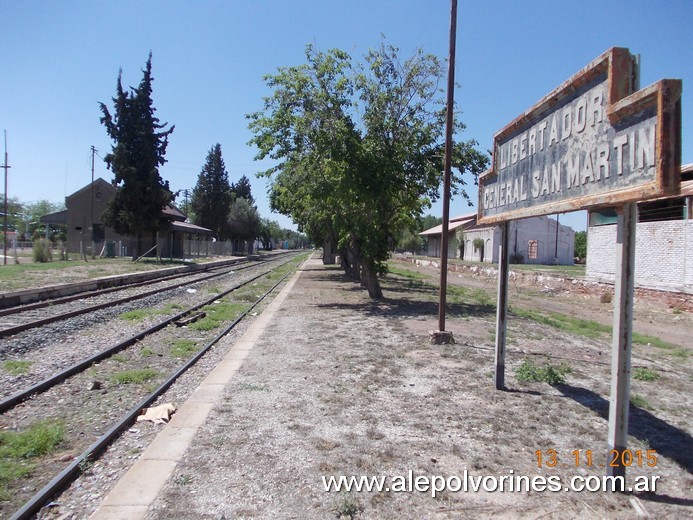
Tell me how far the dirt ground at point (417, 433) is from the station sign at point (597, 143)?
2.14m

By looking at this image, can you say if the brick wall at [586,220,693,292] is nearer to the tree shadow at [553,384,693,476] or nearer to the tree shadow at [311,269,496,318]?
the tree shadow at [311,269,496,318]

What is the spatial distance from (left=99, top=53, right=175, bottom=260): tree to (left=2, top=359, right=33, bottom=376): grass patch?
31.6m

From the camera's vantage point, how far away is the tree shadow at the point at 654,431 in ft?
14.7

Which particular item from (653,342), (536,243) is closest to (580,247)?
(536,243)

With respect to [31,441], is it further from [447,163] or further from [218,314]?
[218,314]

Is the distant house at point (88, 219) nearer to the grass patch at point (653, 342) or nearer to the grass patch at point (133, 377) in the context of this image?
the grass patch at point (133, 377)

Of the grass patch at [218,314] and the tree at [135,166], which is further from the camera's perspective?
the tree at [135,166]

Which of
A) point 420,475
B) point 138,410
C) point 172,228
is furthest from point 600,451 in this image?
point 172,228

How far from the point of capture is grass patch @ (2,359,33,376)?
288 inches

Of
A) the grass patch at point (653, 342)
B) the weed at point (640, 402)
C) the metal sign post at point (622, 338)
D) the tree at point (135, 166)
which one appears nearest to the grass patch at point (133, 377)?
the metal sign post at point (622, 338)

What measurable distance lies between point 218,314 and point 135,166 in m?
28.7

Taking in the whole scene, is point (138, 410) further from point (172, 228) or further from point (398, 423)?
point (172, 228)

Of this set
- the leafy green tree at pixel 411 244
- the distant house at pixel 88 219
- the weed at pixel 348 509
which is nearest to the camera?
the weed at pixel 348 509

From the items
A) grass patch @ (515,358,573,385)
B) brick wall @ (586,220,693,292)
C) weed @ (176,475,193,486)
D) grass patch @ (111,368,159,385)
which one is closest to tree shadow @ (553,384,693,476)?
grass patch @ (515,358,573,385)
